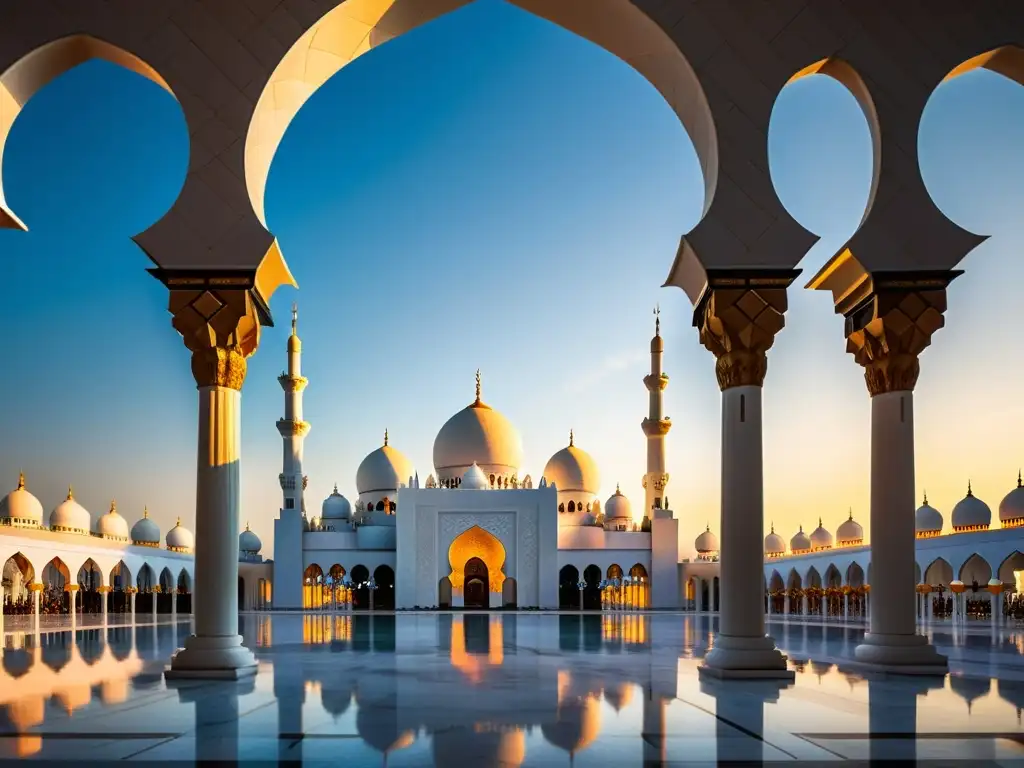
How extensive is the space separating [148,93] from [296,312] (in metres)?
20.9

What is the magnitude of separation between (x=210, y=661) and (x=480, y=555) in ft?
83.3

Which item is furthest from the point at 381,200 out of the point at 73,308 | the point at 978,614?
the point at 978,614

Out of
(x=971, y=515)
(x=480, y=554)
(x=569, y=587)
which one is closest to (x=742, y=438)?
(x=971, y=515)

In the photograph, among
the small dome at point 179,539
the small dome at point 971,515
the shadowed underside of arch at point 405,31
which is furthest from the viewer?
the small dome at point 179,539

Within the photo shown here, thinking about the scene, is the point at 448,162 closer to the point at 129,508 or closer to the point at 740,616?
the point at 740,616

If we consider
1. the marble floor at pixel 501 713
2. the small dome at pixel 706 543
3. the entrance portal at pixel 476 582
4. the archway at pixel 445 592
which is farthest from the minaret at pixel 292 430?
the marble floor at pixel 501 713

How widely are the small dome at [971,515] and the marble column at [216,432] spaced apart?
21037mm

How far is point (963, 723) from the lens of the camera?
4.47 metres

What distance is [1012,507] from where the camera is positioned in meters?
22.4

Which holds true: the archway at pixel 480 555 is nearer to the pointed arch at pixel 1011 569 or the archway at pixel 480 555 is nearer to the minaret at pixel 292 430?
the minaret at pixel 292 430

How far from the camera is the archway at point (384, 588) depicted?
31312mm

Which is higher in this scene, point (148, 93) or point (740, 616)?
point (148, 93)

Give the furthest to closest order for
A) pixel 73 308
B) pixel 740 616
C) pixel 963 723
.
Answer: pixel 73 308
pixel 740 616
pixel 963 723

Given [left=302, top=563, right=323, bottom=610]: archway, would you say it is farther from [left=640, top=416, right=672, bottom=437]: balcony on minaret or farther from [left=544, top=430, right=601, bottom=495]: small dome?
[left=640, top=416, right=672, bottom=437]: balcony on minaret
